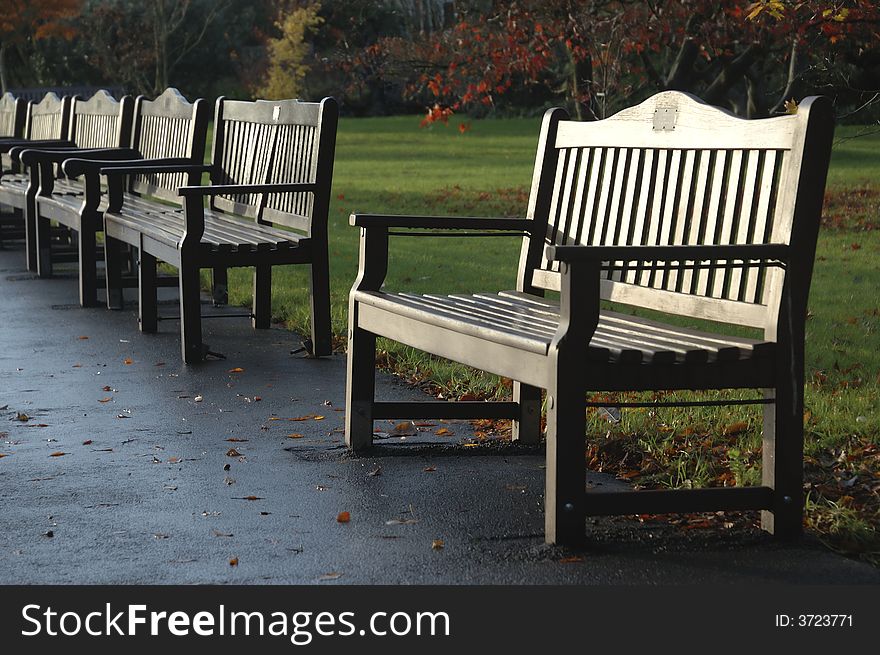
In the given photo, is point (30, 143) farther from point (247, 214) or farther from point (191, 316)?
point (191, 316)

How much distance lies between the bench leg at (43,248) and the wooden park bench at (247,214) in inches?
74.3

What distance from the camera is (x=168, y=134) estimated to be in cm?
1025

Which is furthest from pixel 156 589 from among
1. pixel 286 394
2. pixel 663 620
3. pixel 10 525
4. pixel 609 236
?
pixel 286 394

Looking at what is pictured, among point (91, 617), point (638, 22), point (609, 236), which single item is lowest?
point (91, 617)

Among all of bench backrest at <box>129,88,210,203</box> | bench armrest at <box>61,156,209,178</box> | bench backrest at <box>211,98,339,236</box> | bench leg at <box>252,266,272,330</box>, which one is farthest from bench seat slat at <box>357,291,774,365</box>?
bench backrest at <box>129,88,210,203</box>

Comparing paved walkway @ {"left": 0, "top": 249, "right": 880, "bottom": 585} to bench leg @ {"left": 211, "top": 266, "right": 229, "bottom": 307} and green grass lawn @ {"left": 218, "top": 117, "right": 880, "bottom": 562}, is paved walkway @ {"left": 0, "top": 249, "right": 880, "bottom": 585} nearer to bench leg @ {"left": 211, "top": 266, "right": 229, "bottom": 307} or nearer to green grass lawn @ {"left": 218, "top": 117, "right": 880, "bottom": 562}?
green grass lawn @ {"left": 218, "top": 117, "right": 880, "bottom": 562}

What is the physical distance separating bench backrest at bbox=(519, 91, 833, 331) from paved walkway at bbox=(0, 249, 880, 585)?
71 cm

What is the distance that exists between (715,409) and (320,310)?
8.06 feet

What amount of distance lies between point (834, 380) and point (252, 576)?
11.6ft

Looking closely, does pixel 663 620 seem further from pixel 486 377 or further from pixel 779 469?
pixel 486 377

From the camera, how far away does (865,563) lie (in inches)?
154

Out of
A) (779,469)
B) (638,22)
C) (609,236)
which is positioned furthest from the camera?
(638,22)

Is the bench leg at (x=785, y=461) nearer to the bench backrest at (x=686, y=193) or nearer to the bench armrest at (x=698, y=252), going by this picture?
the bench backrest at (x=686, y=193)

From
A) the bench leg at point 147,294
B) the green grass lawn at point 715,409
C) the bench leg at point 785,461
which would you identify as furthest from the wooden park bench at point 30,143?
the bench leg at point 785,461
